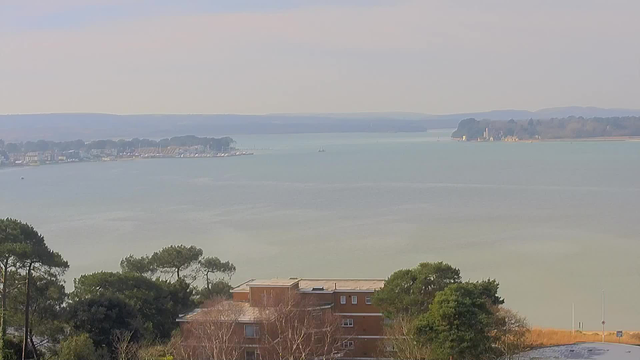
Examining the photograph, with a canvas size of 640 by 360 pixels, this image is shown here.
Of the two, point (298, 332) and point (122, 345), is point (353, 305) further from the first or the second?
point (122, 345)

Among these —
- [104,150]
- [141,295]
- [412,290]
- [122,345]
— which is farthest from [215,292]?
[104,150]

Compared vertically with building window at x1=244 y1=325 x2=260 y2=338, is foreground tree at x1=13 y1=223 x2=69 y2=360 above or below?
above

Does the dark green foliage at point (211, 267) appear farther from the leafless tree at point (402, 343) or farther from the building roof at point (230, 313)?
the leafless tree at point (402, 343)

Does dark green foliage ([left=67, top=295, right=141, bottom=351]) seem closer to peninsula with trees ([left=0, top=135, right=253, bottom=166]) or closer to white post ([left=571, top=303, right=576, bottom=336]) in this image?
white post ([left=571, top=303, right=576, bottom=336])

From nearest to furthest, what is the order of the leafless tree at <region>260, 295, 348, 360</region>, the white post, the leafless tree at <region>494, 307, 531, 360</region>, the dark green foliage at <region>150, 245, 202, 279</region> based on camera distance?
the leafless tree at <region>260, 295, 348, 360</region> < the leafless tree at <region>494, 307, 531, 360</region> < the dark green foliage at <region>150, 245, 202, 279</region> < the white post

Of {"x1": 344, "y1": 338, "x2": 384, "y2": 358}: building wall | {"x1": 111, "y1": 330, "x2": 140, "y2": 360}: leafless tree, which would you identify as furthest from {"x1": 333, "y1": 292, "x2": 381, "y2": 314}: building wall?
{"x1": 111, "y1": 330, "x2": 140, "y2": 360}: leafless tree

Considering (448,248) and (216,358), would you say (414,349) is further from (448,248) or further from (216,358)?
(448,248)
